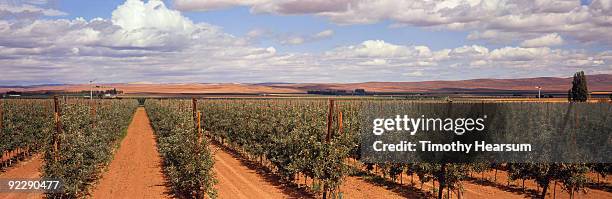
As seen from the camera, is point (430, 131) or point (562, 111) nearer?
point (430, 131)

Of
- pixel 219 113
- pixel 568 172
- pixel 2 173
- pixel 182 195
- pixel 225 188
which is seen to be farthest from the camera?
pixel 219 113

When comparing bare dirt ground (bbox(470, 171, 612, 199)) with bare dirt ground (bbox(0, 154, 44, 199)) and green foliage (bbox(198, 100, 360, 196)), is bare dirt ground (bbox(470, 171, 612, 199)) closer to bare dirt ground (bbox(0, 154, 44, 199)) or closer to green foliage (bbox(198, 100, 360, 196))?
green foliage (bbox(198, 100, 360, 196))

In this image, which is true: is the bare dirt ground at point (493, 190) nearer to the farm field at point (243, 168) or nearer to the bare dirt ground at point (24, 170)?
the farm field at point (243, 168)

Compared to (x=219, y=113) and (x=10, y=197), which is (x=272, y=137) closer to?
(x=10, y=197)

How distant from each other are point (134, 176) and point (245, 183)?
30.0 feet

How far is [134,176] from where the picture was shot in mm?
38062

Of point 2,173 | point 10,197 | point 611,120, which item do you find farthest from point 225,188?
point 611,120

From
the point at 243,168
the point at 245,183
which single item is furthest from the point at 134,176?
the point at 243,168

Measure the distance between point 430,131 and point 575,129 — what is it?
11.2 metres

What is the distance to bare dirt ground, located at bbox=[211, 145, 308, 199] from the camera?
3228cm

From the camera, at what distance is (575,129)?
37.7 m

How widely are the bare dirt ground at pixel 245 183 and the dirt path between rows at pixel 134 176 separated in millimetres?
4129

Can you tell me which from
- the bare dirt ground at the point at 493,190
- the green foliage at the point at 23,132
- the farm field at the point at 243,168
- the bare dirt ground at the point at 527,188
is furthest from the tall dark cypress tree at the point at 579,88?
the green foliage at the point at 23,132

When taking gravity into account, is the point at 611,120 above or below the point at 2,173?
above
